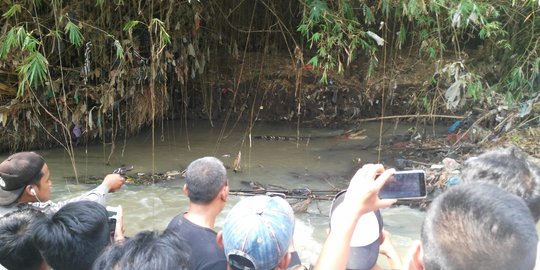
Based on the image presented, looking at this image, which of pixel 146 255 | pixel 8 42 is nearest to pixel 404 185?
pixel 146 255

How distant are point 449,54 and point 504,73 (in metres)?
1.24

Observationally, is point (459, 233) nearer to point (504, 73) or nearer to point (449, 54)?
point (504, 73)

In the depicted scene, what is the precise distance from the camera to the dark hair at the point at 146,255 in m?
1.17

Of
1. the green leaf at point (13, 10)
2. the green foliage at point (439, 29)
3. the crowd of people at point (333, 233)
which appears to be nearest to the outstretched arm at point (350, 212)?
the crowd of people at point (333, 233)

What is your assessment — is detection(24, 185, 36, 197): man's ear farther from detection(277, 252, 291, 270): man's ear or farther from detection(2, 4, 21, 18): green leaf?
detection(2, 4, 21, 18): green leaf

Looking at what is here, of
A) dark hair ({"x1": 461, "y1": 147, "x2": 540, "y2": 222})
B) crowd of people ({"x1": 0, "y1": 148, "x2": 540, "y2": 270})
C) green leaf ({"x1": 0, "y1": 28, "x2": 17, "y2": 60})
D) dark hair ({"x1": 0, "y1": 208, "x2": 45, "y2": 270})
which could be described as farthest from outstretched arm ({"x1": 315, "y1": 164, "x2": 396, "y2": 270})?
green leaf ({"x1": 0, "y1": 28, "x2": 17, "y2": 60})

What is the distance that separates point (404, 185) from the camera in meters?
1.44

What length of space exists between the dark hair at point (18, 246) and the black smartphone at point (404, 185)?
3.55 feet

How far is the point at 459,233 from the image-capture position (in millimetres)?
981

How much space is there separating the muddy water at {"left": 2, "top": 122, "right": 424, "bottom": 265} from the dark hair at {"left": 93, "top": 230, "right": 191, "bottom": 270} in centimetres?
247

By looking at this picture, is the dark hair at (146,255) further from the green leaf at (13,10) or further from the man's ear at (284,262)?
the green leaf at (13,10)

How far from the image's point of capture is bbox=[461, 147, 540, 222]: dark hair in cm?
130

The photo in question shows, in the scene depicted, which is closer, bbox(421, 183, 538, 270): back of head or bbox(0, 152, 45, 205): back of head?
bbox(421, 183, 538, 270): back of head

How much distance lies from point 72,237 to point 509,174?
1.28 metres
